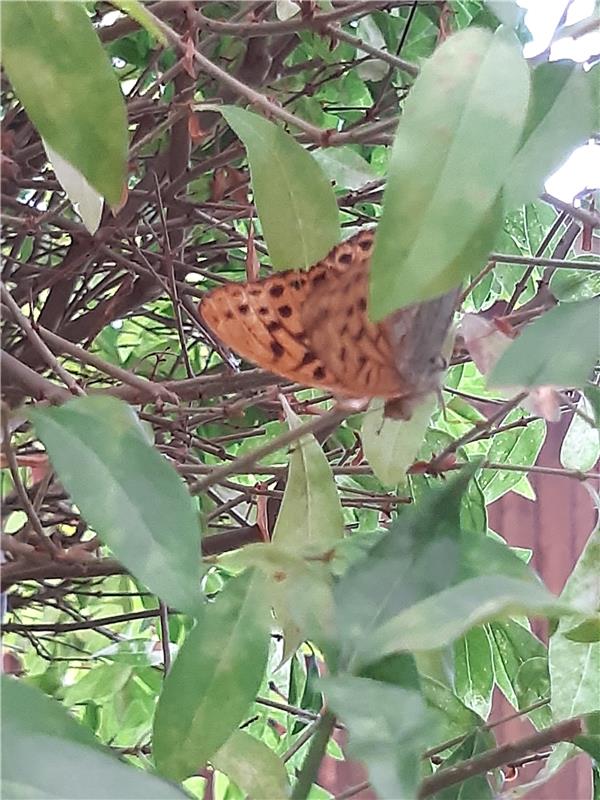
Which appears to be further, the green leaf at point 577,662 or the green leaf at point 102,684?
the green leaf at point 102,684

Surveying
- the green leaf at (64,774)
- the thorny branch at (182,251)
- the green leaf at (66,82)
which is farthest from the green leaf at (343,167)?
the green leaf at (64,774)

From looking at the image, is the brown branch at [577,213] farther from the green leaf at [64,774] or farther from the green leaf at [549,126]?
the green leaf at [64,774]

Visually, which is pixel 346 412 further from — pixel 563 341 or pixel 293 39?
pixel 293 39

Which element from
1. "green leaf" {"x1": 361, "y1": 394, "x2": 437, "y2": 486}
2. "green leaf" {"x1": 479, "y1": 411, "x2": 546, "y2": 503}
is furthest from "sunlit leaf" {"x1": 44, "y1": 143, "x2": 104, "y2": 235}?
"green leaf" {"x1": 479, "y1": 411, "x2": 546, "y2": 503}

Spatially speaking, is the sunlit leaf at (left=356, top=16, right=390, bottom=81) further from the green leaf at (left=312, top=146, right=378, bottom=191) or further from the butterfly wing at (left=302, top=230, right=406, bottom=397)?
the butterfly wing at (left=302, top=230, right=406, bottom=397)

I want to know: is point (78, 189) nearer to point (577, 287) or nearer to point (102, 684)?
point (577, 287)
